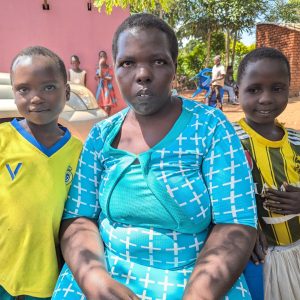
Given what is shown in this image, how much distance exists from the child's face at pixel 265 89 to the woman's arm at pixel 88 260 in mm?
1044

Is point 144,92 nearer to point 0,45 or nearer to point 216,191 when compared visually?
point 216,191

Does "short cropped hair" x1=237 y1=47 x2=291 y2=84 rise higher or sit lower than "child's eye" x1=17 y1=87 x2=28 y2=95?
higher

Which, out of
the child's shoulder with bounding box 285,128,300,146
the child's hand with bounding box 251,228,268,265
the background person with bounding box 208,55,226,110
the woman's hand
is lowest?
the background person with bounding box 208,55,226,110

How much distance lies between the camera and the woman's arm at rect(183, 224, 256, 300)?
4.25ft

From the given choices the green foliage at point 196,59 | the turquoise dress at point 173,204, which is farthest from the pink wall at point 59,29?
the green foliage at point 196,59

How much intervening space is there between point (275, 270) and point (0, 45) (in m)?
9.56

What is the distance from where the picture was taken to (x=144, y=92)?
152cm

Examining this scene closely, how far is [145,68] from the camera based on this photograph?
1.50 metres

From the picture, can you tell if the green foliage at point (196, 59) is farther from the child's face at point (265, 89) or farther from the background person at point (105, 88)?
the child's face at point (265, 89)

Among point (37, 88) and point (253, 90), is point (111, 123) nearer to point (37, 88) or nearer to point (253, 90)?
point (37, 88)

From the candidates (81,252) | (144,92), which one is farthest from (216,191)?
(81,252)

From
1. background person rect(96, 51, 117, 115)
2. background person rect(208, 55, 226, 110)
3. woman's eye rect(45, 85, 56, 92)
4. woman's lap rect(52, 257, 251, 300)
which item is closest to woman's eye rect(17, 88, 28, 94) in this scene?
woman's eye rect(45, 85, 56, 92)

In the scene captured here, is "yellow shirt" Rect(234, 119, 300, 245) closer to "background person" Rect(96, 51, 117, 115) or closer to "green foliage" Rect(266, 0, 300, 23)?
"background person" Rect(96, 51, 117, 115)

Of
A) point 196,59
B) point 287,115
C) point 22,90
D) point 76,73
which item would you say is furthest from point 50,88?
point 196,59
